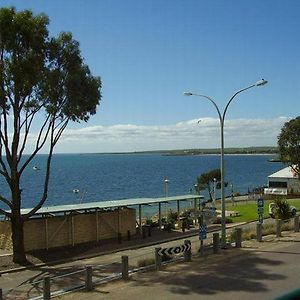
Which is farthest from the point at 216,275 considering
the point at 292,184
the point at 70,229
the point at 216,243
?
the point at 292,184

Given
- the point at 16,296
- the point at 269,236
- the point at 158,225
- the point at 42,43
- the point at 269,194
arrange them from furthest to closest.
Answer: the point at 269,194, the point at 158,225, the point at 269,236, the point at 42,43, the point at 16,296

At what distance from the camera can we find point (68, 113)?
2436 cm

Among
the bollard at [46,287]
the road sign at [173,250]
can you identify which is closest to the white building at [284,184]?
the road sign at [173,250]

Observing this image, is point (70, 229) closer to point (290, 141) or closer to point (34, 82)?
point (34, 82)

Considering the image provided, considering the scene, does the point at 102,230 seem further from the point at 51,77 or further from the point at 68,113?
the point at 51,77

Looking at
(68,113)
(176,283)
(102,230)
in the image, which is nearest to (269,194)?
(102,230)

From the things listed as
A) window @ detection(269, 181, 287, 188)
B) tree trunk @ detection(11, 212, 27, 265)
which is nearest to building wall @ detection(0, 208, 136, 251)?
tree trunk @ detection(11, 212, 27, 265)

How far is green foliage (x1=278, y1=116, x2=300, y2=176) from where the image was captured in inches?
1845

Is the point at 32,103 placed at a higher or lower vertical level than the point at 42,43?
lower

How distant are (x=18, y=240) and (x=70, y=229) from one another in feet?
14.5

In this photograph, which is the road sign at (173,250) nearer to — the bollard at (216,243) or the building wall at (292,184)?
the bollard at (216,243)

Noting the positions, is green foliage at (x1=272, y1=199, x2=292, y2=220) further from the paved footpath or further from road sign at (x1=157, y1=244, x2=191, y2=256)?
road sign at (x1=157, y1=244, x2=191, y2=256)

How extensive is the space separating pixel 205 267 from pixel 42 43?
477 inches

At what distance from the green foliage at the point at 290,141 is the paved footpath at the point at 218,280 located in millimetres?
27122
